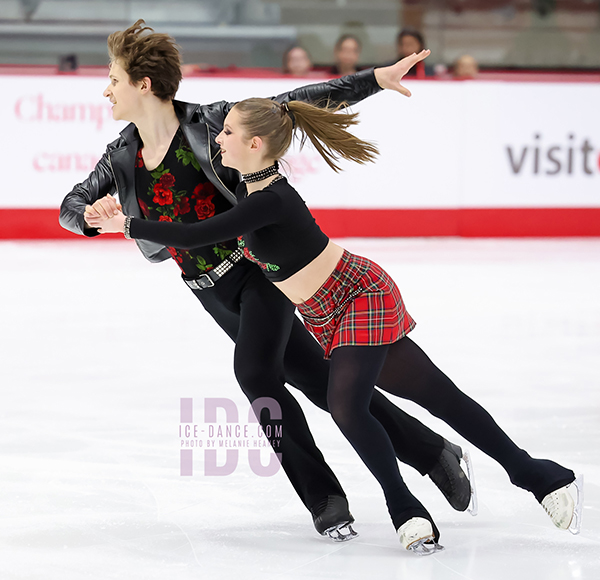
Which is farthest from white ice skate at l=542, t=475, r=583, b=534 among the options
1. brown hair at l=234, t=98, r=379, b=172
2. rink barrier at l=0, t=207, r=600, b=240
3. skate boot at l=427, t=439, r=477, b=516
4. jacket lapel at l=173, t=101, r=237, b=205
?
rink barrier at l=0, t=207, r=600, b=240

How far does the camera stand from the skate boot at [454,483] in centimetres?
211

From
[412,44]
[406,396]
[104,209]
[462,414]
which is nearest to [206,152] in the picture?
[104,209]

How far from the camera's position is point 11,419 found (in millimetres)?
2854

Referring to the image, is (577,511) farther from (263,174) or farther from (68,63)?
(68,63)

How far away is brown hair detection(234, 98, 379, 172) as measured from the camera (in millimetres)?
1952

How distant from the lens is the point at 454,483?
6.95 ft

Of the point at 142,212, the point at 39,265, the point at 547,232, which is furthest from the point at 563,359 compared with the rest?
the point at 547,232

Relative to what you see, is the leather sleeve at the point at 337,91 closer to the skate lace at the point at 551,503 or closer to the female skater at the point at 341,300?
the female skater at the point at 341,300

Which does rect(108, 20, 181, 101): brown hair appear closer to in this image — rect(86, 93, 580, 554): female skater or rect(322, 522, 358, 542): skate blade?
rect(86, 93, 580, 554): female skater

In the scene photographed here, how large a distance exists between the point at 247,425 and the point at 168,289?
8.07ft

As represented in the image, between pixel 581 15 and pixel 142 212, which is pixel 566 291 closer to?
pixel 142 212

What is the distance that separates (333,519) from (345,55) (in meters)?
6.08

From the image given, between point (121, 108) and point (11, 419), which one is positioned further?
point (11, 419)

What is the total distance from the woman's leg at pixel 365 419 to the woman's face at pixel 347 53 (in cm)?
596
